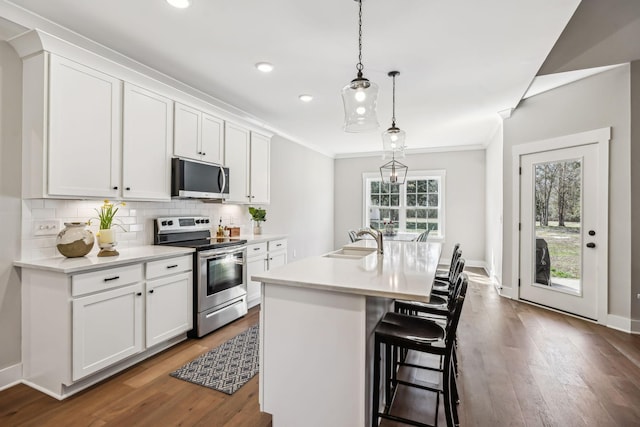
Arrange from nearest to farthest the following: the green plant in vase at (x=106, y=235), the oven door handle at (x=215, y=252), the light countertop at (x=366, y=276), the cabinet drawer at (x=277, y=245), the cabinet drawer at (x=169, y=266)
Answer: the light countertop at (x=366, y=276)
the green plant in vase at (x=106, y=235)
the cabinet drawer at (x=169, y=266)
the oven door handle at (x=215, y=252)
the cabinet drawer at (x=277, y=245)

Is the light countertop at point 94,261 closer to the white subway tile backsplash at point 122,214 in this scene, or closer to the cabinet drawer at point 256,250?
the white subway tile backsplash at point 122,214

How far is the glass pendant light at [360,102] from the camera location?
215cm

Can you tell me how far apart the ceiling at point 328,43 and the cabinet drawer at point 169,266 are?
1.83m

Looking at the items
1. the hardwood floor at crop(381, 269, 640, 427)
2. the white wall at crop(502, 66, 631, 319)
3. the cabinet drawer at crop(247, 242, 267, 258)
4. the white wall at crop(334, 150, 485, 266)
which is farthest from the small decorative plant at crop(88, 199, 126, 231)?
the white wall at crop(334, 150, 485, 266)

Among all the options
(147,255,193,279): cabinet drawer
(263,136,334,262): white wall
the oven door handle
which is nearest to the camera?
(147,255,193,279): cabinet drawer

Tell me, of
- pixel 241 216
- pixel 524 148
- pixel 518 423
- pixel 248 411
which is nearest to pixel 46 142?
pixel 248 411

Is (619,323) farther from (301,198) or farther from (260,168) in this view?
(301,198)

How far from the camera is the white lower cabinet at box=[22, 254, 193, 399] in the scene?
7.18ft

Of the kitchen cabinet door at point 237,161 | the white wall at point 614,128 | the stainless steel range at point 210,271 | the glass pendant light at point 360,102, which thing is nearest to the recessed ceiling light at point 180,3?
the glass pendant light at point 360,102

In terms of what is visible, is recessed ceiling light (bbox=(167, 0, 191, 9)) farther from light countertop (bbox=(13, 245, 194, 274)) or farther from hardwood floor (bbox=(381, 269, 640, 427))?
hardwood floor (bbox=(381, 269, 640, 427))

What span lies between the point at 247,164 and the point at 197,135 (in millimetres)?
952

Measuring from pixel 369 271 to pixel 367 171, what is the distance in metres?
6.21

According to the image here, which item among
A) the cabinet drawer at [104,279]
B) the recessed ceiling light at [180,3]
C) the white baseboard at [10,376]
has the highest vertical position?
the recessed ceiling light at [180,3]

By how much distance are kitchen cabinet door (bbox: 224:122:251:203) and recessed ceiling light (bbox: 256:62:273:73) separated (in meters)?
1.08
